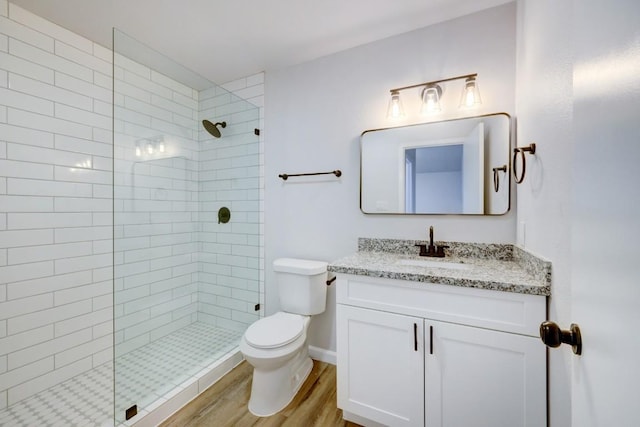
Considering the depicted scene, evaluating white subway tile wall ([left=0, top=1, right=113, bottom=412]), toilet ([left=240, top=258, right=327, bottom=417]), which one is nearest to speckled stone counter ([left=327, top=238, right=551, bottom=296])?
toilet ([left=240, top=258, right=327, bottom=417])

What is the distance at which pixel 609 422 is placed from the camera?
43cm

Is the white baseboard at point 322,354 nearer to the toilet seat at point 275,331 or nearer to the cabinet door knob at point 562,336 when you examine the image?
the toilet seat at point 275,331

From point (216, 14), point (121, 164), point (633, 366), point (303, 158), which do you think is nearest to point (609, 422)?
point (633, 366)

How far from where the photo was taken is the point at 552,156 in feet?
3.31

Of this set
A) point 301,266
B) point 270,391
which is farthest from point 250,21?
point 270,391

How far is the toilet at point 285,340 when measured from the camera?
1.54 metres

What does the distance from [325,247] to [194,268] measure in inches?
49.0

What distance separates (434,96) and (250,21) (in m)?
1.29

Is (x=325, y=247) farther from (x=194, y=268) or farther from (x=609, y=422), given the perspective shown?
(x=609, y=422)

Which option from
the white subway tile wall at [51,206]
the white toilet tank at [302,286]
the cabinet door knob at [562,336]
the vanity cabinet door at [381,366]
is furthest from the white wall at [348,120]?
the white subway tile wall at [51,206]

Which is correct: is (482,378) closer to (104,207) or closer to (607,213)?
(607,213)

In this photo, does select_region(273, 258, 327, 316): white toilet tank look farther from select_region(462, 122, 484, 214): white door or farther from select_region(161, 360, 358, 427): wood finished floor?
select_region(462, 122, 484, 214): white door

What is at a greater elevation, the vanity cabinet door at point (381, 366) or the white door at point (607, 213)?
the white door at point (607, 213)

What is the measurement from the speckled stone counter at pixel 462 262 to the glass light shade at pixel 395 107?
2.83 feet
